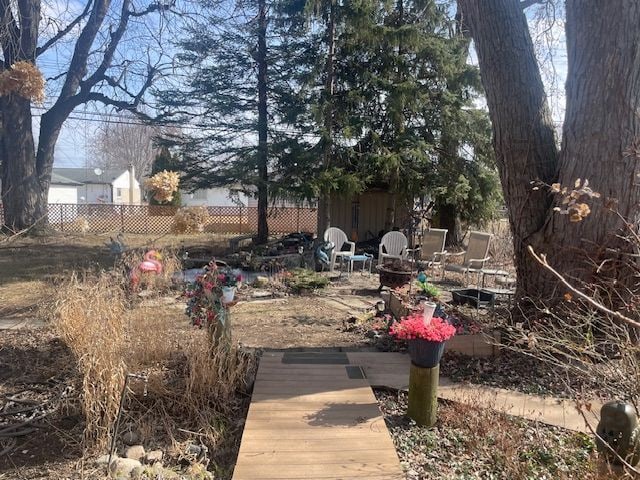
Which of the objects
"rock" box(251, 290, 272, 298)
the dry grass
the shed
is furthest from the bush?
the dry grass

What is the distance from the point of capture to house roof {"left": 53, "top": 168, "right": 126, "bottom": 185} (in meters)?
35.6

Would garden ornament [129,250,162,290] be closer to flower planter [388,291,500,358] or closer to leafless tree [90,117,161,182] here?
flower planter [388,291,500,358]

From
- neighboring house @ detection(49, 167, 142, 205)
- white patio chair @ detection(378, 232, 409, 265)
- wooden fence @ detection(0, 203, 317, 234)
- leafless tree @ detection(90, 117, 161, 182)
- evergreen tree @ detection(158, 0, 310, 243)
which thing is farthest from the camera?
neighboring house @ detection(49, 167, 142, 205)

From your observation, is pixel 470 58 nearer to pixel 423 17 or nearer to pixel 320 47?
pixel 423 17

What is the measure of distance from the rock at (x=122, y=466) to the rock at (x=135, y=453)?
0.10m

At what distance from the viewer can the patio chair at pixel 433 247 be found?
797cm

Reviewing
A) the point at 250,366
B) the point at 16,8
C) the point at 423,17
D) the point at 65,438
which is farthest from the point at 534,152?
the point at 16,8

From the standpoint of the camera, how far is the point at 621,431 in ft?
6.49

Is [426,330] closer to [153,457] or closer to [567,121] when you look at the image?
[153,457]

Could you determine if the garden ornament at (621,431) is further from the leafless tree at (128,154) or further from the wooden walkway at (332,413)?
the leafless tree at (128,154)

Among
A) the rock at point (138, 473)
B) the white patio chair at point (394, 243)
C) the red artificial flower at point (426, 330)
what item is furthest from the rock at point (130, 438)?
the white patio chair at point (394, 243)

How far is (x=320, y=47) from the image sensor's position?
9.31 metres

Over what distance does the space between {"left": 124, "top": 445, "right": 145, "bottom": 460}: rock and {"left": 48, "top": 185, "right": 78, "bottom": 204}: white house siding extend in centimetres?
3043

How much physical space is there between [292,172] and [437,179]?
3117 mm
